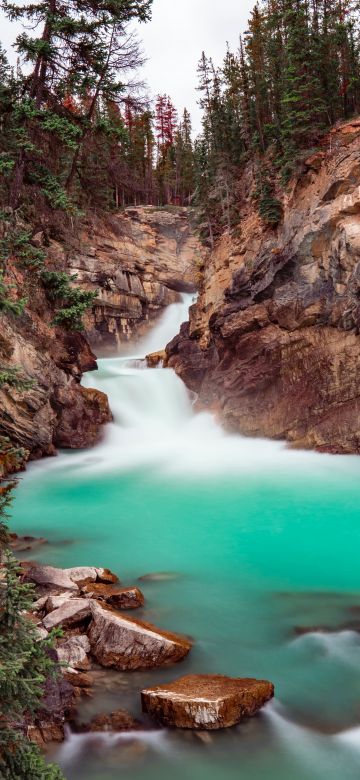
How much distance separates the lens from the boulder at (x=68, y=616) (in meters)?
5.86

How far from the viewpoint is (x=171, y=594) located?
7707 millimetres

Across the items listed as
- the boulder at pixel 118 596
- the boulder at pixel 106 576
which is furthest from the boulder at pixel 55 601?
the boulder at pixel 106 576

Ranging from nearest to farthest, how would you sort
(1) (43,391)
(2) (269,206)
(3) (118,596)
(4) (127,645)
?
(4) (127,645), (3) (118,596), (1) (43,391), (2) (269,206)

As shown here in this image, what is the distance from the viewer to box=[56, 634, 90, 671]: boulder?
214 inches

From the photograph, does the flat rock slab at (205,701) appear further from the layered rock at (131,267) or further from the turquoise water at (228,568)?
the layered rock at (131,267)

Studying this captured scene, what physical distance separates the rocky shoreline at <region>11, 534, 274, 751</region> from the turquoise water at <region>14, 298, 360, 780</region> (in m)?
0.13

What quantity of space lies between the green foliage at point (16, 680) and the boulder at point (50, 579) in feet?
12.2

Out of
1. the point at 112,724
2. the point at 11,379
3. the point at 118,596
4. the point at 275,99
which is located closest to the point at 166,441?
the point at 118,596

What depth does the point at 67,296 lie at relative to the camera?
15.7 metres

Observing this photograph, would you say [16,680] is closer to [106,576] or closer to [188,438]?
[106,576]

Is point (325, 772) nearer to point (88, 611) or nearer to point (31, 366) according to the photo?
point (88, 611)

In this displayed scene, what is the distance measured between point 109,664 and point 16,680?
2815mm

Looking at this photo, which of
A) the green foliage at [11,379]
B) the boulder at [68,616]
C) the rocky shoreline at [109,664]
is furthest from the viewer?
the boulder at [68,616]

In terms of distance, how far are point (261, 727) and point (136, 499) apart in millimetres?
9093
